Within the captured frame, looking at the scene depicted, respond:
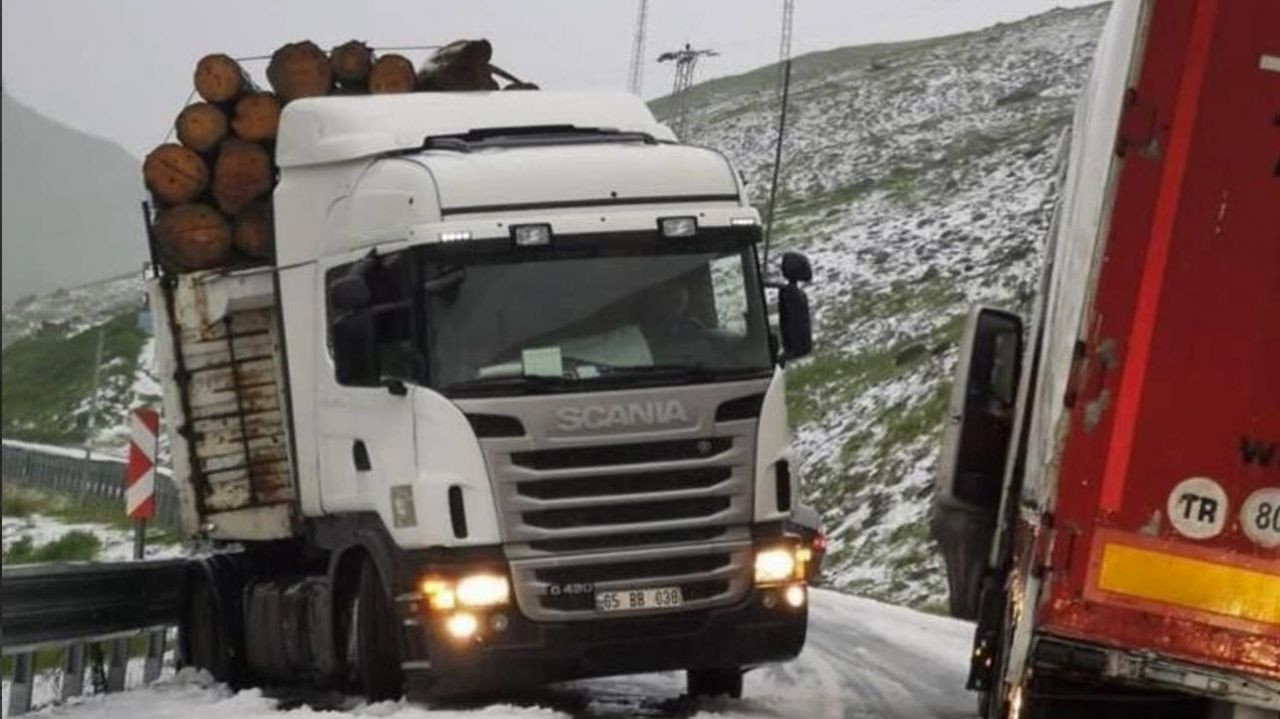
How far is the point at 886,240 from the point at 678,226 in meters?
38.7

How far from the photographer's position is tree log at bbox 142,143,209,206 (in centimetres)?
1398

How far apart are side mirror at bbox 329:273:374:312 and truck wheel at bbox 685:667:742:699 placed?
2.88 meters

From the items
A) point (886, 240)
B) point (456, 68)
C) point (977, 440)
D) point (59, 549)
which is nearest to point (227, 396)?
point (456, 68)

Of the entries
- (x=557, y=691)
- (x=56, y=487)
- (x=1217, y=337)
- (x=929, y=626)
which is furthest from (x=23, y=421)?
(x=1217, y=337)

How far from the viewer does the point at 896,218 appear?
52.7 meters

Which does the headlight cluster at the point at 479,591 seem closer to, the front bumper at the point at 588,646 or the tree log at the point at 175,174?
the front bumper at the point at 588,646

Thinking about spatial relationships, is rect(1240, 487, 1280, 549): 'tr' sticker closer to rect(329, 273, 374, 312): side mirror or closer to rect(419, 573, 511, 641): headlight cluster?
rect(419, 573, 511, 641): headlight cluster

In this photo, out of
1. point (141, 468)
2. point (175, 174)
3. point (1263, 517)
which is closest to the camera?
point (1263, 517)

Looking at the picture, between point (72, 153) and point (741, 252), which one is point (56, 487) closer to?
point (741, 252)

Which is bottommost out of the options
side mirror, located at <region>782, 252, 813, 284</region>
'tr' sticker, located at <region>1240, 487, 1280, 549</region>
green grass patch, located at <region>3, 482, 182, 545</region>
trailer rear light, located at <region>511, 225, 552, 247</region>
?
green grass patch, located at <region>3, 482, 182, 545</region>

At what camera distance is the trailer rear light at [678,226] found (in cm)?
1177

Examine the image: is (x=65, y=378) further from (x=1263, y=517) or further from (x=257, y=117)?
(x=1263, y=517)

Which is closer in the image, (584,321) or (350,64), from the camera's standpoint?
(584,321)

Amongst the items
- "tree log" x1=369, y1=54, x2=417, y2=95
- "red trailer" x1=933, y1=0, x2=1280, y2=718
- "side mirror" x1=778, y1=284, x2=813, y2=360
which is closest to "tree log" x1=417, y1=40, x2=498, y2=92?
"tree log" x1=369, y1=54, x2=417, y2=95
